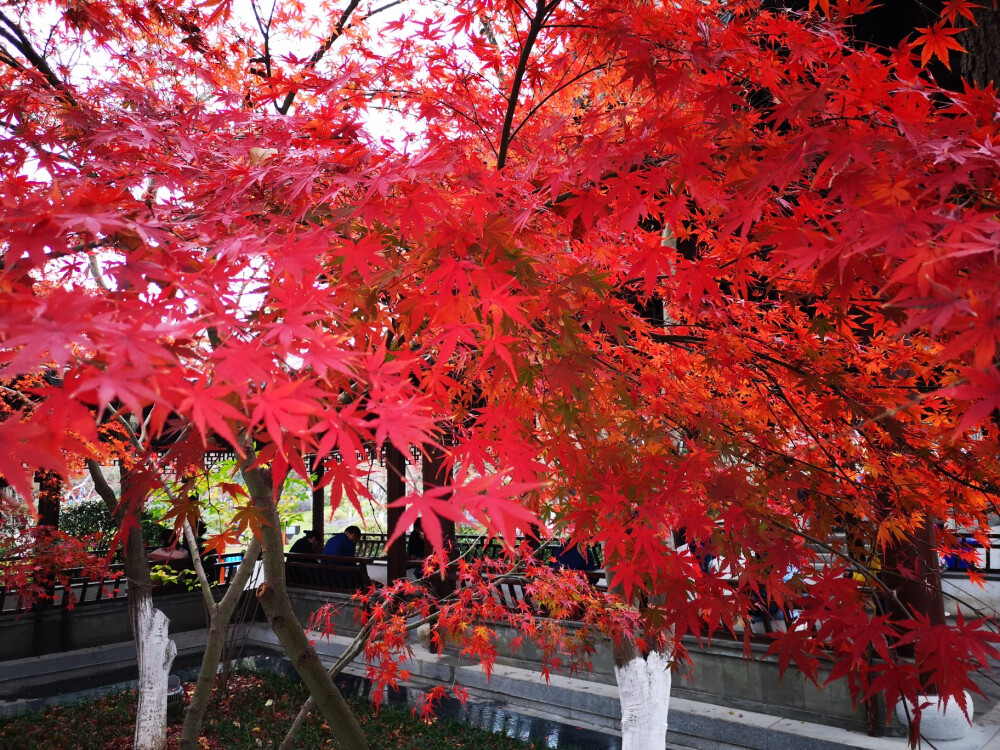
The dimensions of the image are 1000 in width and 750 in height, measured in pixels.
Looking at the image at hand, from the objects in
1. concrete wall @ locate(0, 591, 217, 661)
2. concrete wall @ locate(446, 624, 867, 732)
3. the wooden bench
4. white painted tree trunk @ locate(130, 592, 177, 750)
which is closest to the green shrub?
concrete wall @ locate(0, 591, 217, 661)

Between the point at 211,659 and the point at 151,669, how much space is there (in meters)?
2.61

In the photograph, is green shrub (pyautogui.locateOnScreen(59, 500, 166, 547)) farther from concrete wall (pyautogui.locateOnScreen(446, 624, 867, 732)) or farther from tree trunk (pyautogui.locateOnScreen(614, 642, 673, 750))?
tree trunk (pyautogui.locateOnScreen(614, 642, 673, 750))

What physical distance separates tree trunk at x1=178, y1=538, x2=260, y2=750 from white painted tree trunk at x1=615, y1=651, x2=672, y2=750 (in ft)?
10.2

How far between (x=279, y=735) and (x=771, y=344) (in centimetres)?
683

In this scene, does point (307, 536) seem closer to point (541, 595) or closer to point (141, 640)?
point (141, 640)

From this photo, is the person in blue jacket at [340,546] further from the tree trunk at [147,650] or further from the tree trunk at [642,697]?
the tree trunk at [642,697]

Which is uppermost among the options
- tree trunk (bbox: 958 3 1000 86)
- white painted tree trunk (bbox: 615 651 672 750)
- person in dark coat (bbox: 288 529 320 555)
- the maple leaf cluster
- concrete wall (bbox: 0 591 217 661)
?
tree trunk (bbox: 958 3 1000 86)

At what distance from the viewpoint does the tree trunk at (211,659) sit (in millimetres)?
4461

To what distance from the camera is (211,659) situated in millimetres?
4621

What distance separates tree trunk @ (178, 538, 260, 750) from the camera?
4461mm

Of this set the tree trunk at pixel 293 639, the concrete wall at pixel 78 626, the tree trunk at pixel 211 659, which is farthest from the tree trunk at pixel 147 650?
the concrete wall at pixel 78 626

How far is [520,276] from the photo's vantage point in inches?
91.9

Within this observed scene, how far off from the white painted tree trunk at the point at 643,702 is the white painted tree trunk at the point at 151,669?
4.51 m

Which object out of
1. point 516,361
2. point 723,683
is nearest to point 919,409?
point 516,361
